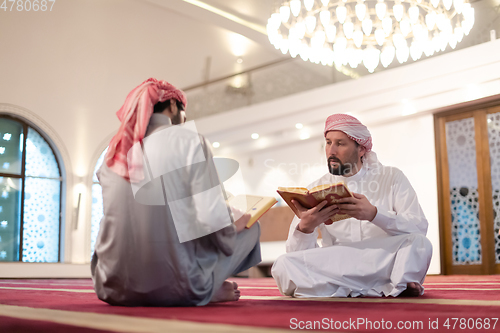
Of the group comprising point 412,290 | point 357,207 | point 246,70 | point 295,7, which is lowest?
point 412,290

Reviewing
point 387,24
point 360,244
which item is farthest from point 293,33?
point 360,244

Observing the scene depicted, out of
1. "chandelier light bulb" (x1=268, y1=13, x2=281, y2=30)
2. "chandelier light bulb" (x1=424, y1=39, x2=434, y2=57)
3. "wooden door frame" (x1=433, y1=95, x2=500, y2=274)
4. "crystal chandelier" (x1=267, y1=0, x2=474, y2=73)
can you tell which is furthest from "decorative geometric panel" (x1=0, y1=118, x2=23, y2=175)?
"chandelier light bulb" (x1=424, y1=39, x2=434, y2=57)

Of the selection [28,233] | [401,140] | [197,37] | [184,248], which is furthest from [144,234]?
[197,37]

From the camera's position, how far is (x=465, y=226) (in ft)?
24.8

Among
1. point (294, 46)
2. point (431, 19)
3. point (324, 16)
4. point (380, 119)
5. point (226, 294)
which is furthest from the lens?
point (380, 119)

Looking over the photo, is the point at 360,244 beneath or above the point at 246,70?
beneath

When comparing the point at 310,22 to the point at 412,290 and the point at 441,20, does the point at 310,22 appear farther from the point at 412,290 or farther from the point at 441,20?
the point at 412,290

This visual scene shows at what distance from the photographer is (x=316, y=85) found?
30.4 ft

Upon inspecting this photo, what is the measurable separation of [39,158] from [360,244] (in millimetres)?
8805

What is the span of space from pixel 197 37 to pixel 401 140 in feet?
17.9

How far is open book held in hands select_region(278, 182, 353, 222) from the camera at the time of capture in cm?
244

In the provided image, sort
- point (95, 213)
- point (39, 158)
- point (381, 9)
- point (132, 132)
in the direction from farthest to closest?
point (95, 213), point (39, 158), point (381, 9), point (132, 132)

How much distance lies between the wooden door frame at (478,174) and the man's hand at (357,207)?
5375mm

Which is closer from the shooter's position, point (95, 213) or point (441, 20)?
point (441, 20)
